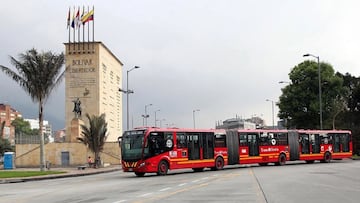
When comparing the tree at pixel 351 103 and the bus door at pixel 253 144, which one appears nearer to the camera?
the bus door at pixel 253 144

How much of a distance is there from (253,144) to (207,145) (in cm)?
563

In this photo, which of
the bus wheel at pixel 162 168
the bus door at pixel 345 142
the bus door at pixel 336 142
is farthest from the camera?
the bus door at pixel 345 142

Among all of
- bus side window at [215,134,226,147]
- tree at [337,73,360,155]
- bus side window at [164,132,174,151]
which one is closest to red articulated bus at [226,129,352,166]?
bus side window at [215,134,226,147]

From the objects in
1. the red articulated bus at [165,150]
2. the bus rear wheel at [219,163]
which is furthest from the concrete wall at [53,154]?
the red articulated bus at [165,150]

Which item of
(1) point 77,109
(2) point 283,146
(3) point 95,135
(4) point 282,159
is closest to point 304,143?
(2) point 283,146

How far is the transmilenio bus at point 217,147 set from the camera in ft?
103

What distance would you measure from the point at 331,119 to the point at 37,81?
42.1 meters

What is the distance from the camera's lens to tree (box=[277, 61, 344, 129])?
67562mm

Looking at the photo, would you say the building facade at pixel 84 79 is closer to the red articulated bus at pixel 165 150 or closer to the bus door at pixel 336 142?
the bus door at pixel 336 142

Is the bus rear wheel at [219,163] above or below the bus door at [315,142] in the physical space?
below

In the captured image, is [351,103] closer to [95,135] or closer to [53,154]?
[95,135]

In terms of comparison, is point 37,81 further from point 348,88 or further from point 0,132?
point 348,88

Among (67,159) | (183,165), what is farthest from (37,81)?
(67,159)

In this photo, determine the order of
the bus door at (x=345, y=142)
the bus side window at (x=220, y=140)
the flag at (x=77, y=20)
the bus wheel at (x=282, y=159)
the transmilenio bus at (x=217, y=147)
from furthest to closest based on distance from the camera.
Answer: the flag at (x=77, y=20)
the bus door at (x=345, y=142)
the bus wheel at (x=282, y=159)
the bus side window at (x=220, y=140)
the transmilenio bus at (x=217, y=147)
